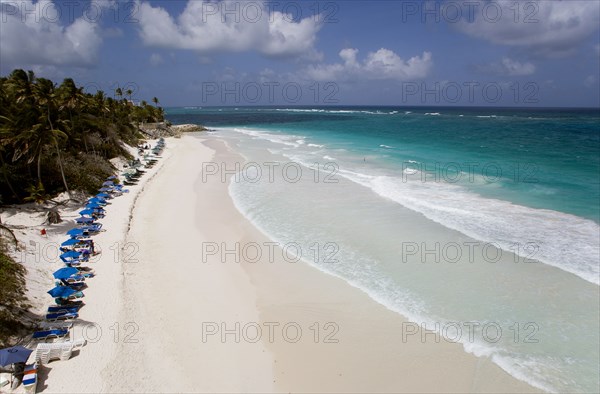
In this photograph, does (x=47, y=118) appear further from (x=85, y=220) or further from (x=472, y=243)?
(x=472, y=243)

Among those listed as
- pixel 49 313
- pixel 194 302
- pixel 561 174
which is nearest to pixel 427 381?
pixel 194 302

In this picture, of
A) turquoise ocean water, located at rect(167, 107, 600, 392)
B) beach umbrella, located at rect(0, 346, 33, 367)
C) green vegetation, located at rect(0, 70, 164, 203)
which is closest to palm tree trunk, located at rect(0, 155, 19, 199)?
green vegetation, located at rect(0, 70, 164, 203)

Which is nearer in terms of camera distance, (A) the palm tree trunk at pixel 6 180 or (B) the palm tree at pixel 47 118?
(A) the palm tree trunk at pixel 6 180

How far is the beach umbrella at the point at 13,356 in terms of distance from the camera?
1012cm

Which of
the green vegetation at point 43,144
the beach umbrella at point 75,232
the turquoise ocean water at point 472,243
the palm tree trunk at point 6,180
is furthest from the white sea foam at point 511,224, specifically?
the palm tree trunk at point 6,180

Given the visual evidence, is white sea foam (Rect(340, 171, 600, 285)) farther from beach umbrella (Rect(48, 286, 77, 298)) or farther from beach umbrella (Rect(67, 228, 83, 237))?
beach umbrella (Rect(67, 228, 83, 237))

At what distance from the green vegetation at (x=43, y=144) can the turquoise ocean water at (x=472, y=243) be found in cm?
1244

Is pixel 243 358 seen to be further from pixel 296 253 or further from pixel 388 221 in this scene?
pixel 388 221

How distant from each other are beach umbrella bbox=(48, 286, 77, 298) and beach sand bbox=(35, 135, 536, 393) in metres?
0.84

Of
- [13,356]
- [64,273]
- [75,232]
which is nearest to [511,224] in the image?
[64,273]

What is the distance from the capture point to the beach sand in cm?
1075

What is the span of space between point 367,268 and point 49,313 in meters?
13.2

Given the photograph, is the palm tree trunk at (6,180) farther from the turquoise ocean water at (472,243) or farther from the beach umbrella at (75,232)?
the turquoise ocean water at (472,243)

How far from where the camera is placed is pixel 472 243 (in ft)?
64.4
